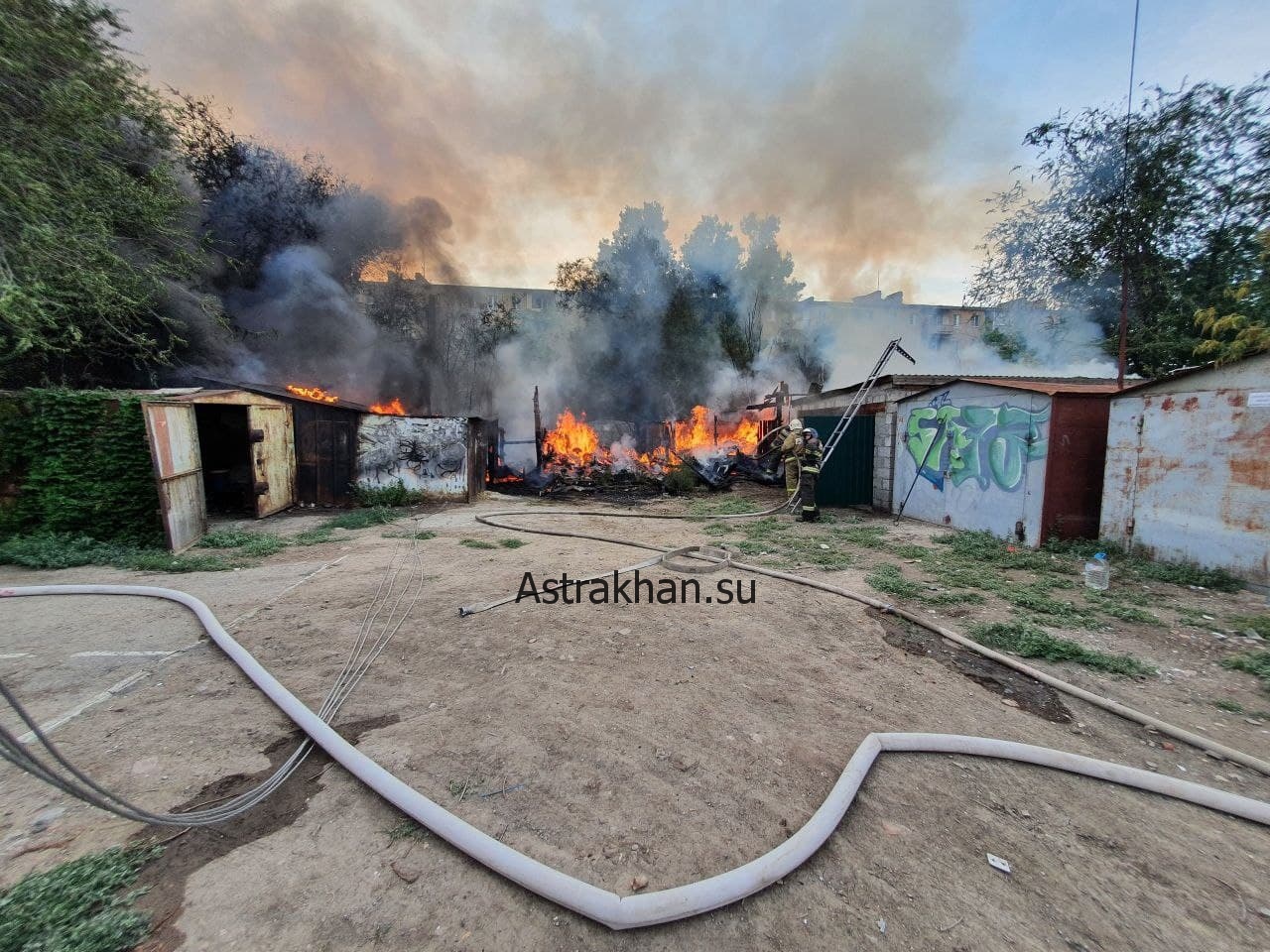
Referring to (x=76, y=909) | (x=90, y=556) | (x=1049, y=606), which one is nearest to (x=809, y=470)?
(x=1049, y=606)

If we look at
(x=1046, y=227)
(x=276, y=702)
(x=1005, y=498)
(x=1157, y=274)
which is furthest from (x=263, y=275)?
(x=1157, y=274)

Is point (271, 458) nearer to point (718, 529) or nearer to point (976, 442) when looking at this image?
point (718, 529)

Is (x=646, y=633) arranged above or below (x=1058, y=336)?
below

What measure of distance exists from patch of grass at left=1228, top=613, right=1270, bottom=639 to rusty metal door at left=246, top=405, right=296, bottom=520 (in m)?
14.7

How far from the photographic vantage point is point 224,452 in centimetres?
1195

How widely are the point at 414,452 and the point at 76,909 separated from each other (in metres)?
11.0

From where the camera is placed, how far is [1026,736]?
10.2ft

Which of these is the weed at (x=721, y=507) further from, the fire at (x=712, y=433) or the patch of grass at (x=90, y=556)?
the patch of grass at (x=90, y=556)

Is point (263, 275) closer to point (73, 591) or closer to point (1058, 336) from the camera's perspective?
point (73, 591)

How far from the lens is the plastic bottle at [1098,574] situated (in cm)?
574

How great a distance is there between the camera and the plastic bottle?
18.8ft

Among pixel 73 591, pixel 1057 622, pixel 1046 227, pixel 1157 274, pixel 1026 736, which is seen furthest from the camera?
pixel 1046 227

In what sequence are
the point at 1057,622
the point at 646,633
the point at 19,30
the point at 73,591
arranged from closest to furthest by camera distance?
the point at 646,633 → the point at 1057,622 → the point at 73,591 → the point at 19,30

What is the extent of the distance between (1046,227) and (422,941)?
24.7 meters
